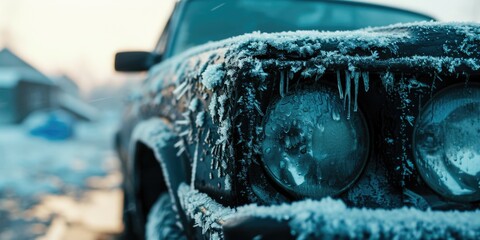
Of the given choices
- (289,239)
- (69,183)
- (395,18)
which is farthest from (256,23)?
(69,183)

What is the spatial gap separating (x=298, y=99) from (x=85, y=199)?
15.9ft

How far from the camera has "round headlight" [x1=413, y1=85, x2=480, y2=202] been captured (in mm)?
1302

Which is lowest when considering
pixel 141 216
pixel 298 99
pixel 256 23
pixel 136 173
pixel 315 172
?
pixel 141 216

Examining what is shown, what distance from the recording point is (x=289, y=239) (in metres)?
1.04

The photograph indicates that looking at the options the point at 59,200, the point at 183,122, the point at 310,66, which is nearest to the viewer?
the point at 310,66

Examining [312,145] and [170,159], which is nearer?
[312,145]

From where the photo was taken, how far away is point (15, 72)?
2906 cm

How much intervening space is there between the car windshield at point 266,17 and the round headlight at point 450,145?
1.19 m

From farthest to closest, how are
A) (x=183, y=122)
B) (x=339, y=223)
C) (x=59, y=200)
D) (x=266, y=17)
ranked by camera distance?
(x=59, y=200) < (x=266, y=17) < (x=183, y=122) < (x=339, y=223)

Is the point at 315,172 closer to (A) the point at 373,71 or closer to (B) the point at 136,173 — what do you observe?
(A) the point at 373,71

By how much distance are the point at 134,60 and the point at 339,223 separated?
7.72 feet

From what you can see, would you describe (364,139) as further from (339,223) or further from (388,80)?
(339,223)

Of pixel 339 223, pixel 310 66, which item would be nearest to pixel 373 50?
pixel 310 66

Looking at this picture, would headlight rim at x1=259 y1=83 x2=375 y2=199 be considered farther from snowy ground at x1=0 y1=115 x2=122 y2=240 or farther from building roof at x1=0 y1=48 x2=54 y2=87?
building roof at x1=0 y1=48 x2=54 y2=87
